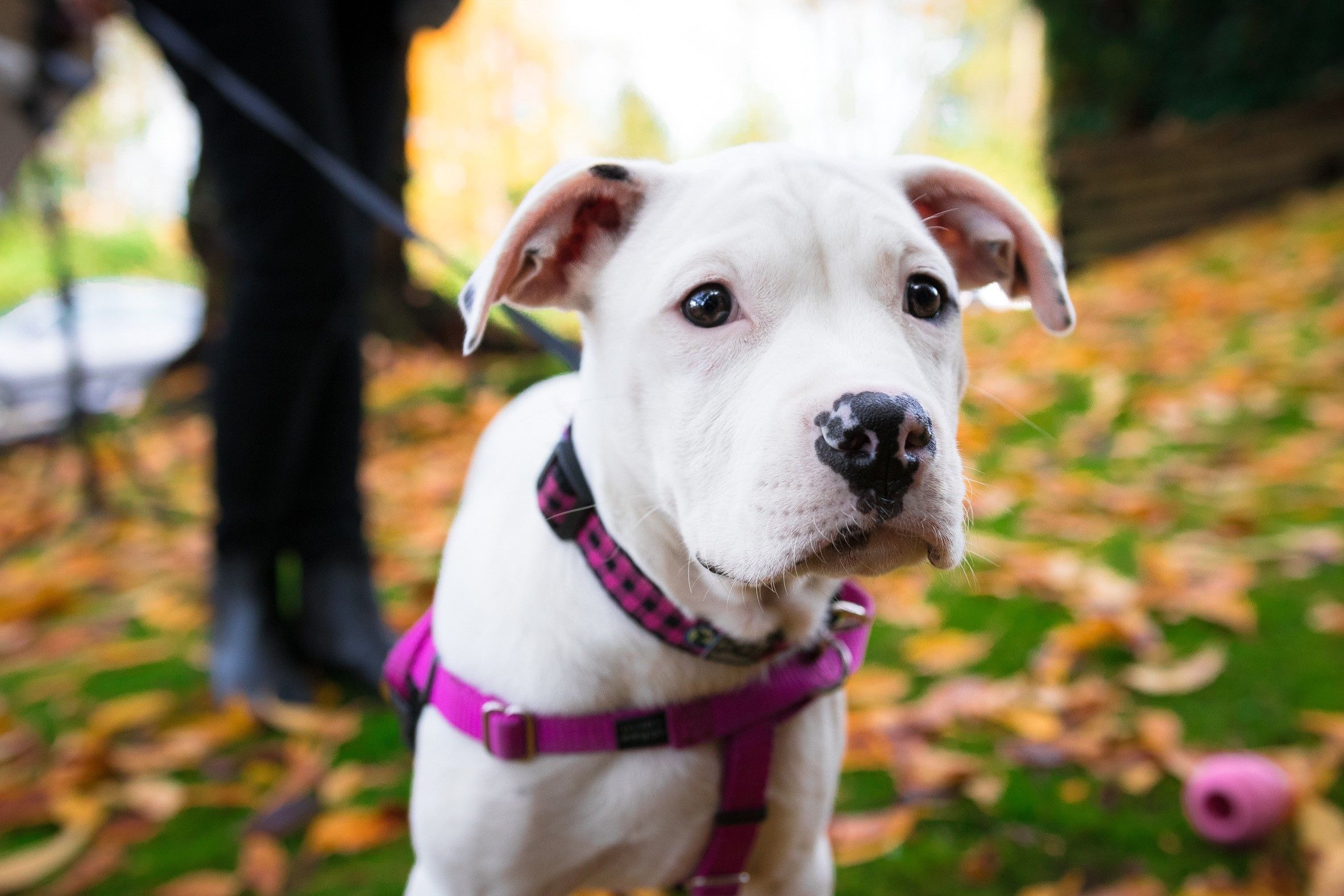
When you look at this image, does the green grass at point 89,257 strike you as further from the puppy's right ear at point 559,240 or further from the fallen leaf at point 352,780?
the puppy's right ear at point 559,240

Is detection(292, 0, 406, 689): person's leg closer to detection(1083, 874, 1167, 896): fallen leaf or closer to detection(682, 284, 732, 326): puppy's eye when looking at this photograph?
detection(682, 284, 732, 326): puppy's eye

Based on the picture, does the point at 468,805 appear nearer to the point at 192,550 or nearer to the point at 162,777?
the point at 162,777

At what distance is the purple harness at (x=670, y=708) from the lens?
1351mm

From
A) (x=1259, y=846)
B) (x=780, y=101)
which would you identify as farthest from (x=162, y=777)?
(x=780, y=101)

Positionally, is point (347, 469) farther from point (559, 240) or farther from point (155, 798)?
point (559, 240)

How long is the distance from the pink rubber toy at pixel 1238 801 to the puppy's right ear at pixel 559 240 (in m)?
1.66

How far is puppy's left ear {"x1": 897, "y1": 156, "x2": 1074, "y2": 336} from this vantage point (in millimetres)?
1512

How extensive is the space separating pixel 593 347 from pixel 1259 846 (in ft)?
5.63

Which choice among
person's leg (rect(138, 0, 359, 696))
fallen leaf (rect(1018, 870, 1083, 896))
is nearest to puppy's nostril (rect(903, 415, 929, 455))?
fallen leaf (rect(1018, 870, 1083, 896))

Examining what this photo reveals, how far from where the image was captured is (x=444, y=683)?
1441 millimetres

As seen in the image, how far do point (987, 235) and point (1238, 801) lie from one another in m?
1.30

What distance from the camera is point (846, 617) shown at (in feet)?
5.12

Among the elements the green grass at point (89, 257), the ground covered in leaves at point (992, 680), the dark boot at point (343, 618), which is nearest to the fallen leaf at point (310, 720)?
the ground covered in leaves at point (992, 680)

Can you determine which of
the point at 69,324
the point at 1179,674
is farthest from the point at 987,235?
the point at 69,324
